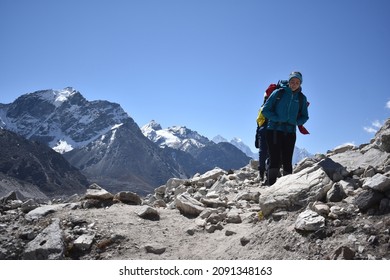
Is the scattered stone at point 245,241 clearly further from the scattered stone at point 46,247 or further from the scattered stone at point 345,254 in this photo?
the scattered stone at point 46,247

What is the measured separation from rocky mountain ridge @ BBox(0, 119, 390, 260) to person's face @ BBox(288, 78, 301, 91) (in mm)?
1892

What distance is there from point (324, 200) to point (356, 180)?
1.26m

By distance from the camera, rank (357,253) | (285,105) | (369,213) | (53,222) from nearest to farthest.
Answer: (357,253)
(369,213)
(53,222)
(285,105)

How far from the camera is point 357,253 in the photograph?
13.8 ft

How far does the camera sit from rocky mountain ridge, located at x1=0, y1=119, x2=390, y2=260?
15.5 feet

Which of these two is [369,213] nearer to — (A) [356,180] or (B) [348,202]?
(B) [348,202]

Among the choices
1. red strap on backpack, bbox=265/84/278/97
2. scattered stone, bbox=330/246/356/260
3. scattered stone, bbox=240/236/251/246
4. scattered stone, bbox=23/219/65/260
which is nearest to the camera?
scattered stone, bbox=330/246/356/260

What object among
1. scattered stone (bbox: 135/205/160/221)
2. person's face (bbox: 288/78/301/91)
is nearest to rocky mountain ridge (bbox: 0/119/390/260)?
scattered stone (bbox: 135/205/160/221)

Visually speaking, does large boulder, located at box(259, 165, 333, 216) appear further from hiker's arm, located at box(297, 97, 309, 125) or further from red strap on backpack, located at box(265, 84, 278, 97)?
red strap on backpack, located at box(265, 84, 278, 97)

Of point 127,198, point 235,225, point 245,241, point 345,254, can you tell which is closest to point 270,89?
point 235,225

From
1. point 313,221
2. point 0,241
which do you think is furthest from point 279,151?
point 0,241

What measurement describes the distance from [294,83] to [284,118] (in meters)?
0.86
